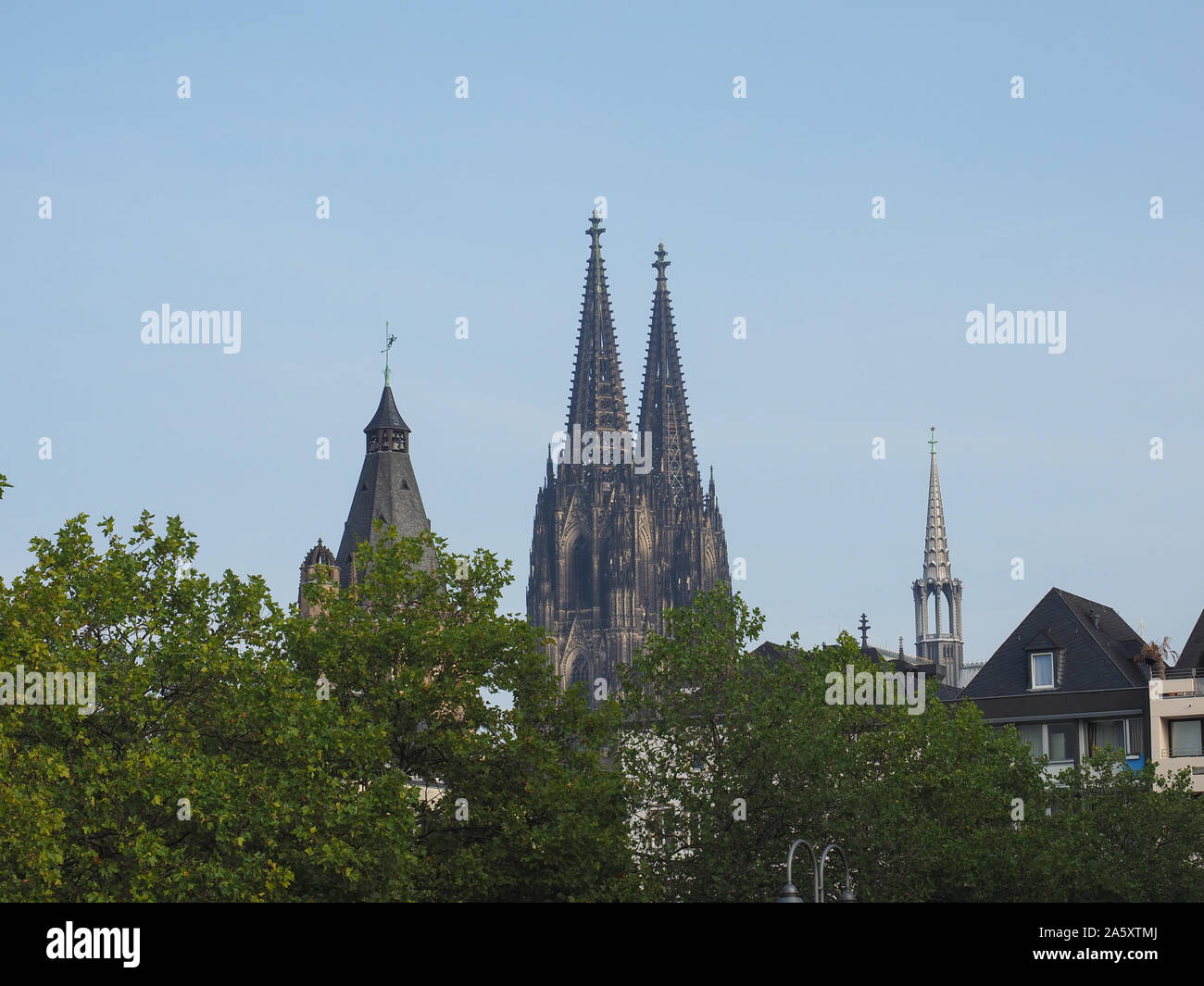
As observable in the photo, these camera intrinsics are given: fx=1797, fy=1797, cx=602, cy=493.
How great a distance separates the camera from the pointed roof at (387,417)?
436ft

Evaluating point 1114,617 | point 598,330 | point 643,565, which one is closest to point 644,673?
point 1114,617

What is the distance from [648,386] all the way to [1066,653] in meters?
111

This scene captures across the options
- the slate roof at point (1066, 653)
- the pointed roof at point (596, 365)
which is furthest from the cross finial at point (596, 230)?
the slate roof at point (1066, 653)

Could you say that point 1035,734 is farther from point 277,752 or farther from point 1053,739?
point 277,752

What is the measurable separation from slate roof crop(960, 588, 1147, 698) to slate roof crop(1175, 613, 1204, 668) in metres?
1.93

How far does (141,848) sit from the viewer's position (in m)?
40.6

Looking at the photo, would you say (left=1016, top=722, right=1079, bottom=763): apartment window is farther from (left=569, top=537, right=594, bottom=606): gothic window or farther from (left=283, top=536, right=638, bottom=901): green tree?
(left=569, top=537, right=594, bottom=606): gothic window

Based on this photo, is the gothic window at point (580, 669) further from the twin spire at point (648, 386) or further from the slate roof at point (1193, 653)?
the slate roof at point (1193, 653)

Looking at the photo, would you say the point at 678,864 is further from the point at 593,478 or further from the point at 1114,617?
the point at 593,478

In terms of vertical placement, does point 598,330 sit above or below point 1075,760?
above

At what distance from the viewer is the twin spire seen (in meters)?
173

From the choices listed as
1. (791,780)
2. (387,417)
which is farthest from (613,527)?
(791,780)

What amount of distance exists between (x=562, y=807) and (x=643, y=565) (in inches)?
4643

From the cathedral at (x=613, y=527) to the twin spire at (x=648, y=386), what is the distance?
0.13m
